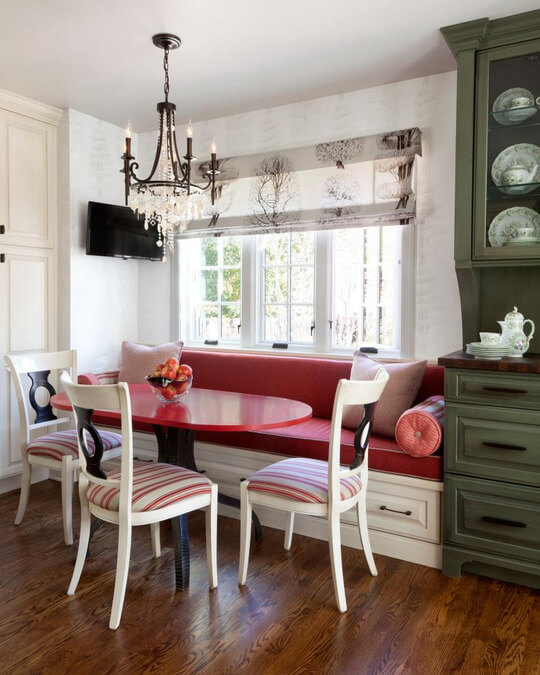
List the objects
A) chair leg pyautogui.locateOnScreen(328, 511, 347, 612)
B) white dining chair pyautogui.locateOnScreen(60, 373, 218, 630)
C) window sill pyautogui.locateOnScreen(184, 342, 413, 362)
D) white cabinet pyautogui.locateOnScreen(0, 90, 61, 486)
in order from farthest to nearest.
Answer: white cabinet pyautogui.locateOnScreen(0, 90, 61, 486) → window sill pyautogui.locateOnScreen(184, 342, 413, 362) → chair leg pyautogui.locateOnScreen(328, 511, 347, 612) → white dining chair pyautogui.locateOnScreen(60, 373, 218, 630)

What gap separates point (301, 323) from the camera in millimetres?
3881

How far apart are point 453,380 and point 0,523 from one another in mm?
2567

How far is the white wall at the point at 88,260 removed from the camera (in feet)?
12.8

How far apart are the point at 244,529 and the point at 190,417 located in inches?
21.6

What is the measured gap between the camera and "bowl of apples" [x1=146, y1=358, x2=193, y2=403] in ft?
8.47

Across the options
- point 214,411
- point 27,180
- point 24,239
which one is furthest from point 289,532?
point 27,180

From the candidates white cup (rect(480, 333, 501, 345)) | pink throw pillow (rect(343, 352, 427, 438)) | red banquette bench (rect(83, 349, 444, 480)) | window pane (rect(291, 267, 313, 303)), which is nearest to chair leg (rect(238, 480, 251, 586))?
red banquette bench (rect(83, 349, 444, 480))

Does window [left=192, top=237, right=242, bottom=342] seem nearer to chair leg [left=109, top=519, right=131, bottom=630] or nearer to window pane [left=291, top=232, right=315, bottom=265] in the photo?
window pane [left=291, top=232, right=315, bottom=265]

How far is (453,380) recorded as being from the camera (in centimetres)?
250

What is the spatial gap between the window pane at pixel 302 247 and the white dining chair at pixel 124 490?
6.30 feet

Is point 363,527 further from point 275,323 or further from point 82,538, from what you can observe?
point 275,323

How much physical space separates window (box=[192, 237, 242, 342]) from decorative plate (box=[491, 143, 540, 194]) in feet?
6.45

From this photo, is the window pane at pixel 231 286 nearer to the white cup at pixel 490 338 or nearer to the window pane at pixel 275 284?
the window pane at pixel 275 284

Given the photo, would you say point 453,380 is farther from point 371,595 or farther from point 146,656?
point 146,656
